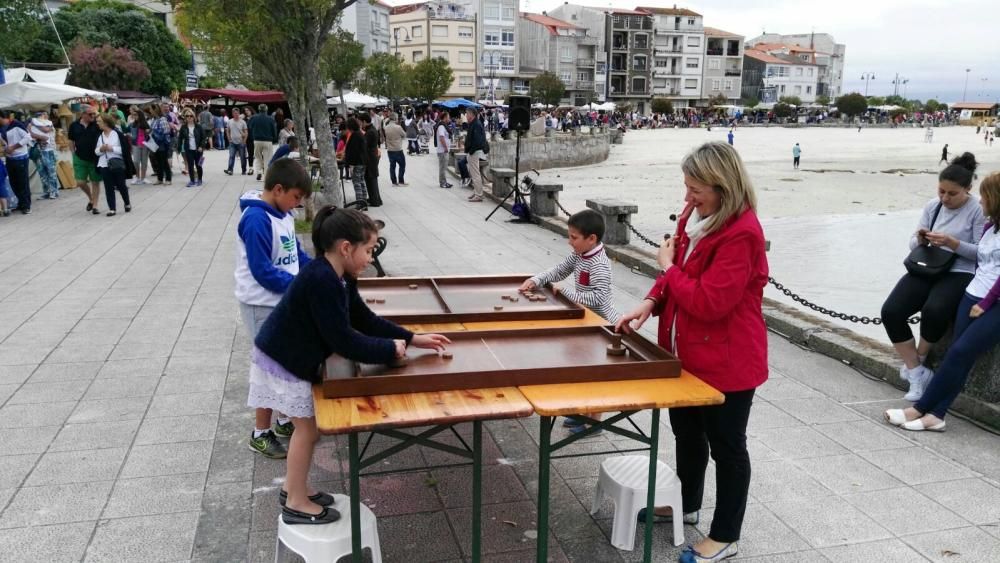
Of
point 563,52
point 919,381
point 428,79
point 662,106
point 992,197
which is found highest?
point 563,52

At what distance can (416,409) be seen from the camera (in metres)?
2.62

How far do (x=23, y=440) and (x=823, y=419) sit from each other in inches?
190

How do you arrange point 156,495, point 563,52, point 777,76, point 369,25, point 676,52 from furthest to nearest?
1. point 777,76
2. point 676,52
3. point 563,52
4. point 369,25
5. point 156,495

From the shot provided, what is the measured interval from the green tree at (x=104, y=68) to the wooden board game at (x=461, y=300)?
40686mm

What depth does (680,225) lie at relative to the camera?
339 centimetres

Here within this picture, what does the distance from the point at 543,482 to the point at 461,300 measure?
6.11 ft

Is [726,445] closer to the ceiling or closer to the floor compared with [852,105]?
closer to the floor

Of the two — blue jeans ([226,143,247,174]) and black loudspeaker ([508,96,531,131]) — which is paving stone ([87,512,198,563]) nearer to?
black loudspeaker ([508,96,531,131])

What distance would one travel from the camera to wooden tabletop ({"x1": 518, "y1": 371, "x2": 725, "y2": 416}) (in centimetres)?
268

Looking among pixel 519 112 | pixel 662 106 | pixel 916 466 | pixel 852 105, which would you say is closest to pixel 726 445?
pixel 916 466

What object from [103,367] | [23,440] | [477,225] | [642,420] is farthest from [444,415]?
[477,225]

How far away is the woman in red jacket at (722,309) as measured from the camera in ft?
9.36

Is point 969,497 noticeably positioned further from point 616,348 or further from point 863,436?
point 616,348

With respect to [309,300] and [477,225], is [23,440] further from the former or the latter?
[477,225]
